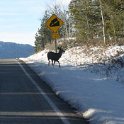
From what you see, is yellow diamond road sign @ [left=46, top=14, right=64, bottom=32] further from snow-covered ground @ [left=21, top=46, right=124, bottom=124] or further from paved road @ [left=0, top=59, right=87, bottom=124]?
paved road @ [left=0, top=59, right=87, bottom=124]

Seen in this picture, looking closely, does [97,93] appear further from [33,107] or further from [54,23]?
[54,23]

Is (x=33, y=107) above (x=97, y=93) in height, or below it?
below

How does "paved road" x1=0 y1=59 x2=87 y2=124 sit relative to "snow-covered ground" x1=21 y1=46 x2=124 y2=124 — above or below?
below

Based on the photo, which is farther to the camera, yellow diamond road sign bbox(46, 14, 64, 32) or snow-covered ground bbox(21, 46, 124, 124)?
yellow diamond road sign bbox(46, 14, 64, 32)

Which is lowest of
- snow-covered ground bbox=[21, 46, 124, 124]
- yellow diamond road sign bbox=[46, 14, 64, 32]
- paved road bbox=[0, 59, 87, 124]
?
paved road bbox=[0, 59, 87, 124]

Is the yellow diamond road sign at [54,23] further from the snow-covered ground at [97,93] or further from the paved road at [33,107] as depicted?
the paved road at [33,107]

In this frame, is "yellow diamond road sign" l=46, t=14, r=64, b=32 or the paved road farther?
"yellow diamond road sign" l=46, t=14, r=64, b=32

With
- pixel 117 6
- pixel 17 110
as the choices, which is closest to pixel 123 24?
pixel 117 6

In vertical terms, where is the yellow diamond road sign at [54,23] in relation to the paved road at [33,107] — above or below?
above

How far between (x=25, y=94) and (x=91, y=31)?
37786mm

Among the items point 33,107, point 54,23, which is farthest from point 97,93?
point 54,23

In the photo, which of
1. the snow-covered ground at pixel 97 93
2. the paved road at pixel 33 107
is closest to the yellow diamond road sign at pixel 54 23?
the snow-covered ground at pixel 97 93

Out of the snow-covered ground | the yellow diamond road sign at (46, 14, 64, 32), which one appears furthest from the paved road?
the yellow diamond road sign at (46, 14, 64, 32)

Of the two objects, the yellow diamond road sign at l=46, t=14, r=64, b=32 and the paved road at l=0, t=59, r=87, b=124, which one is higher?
the yellow diamond road sign at l=46, t=14, r=64, b=32
